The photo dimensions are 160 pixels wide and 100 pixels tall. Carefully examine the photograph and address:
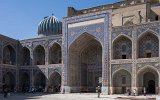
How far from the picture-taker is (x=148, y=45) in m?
29.4

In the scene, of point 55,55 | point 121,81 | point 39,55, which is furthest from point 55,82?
point 121,81

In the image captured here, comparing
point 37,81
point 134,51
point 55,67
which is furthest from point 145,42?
point 37,81

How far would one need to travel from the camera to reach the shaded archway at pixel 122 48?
30344 millimetres

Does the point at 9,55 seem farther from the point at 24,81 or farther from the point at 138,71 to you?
the point at 138,71

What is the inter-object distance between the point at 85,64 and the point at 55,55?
12.3 ft

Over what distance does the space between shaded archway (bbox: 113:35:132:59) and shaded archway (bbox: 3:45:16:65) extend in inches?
505

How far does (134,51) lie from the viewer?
95.4ft

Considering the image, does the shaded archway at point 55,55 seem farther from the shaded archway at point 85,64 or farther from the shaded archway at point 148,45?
the shaded archway at point 148,45

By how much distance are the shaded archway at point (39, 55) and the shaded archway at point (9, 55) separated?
2601mm

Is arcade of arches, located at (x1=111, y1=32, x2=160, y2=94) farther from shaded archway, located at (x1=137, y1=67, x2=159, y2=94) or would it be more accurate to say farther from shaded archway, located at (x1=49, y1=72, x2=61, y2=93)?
shaded archway, located at (x1=49, y1=72, x2=61, y2=93)

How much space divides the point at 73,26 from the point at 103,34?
4.10 metres

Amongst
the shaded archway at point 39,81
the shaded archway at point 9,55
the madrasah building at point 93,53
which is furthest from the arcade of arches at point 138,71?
the shaded archway at point 9,55

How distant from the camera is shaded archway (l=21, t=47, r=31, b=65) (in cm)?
3759

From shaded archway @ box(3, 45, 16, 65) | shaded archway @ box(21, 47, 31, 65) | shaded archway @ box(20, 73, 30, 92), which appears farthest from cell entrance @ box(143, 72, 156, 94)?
shaded archway @ box(3, 45, 16, 65)
